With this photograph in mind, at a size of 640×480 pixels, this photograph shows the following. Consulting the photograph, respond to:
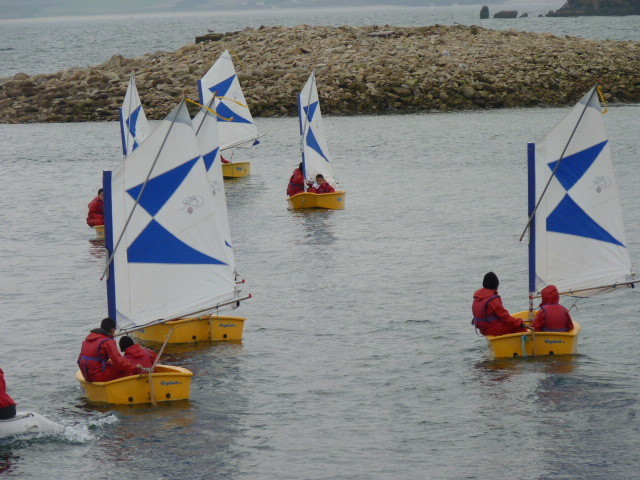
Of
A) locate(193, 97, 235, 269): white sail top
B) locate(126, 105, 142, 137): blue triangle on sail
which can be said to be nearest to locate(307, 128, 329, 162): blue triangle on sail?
locate(126, 105, 142, 137): blue triangle on sail

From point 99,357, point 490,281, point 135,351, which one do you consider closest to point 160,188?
point 135,351

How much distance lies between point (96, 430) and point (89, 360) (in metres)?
1.35

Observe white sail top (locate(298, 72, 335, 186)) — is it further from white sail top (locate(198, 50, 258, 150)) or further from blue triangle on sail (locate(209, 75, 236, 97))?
blue triangle on sail (locate(209, 75, 236, 97))

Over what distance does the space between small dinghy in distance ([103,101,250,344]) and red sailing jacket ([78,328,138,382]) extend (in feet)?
3.34

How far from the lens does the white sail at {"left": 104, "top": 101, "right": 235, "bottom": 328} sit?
2088 centimetres

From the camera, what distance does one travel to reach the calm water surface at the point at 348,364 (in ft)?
60.4

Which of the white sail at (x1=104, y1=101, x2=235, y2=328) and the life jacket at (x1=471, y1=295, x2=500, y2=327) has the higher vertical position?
the white sail at (x1=104, y1=101, x2=235, y2=328)

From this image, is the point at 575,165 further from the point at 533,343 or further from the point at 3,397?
the point at 3,397

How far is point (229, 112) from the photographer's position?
53031 millimetres

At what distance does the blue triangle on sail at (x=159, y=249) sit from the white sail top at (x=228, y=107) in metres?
31.1

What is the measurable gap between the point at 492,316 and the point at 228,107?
32.5m

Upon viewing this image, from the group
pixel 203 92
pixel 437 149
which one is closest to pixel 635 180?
pixel 437 149

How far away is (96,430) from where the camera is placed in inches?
770

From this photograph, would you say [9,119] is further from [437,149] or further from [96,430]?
[96,430]
